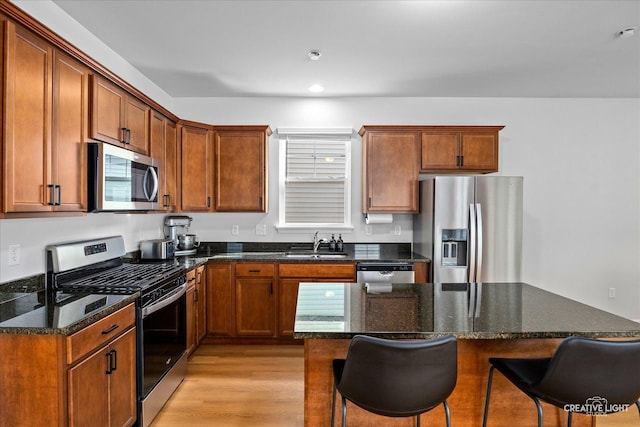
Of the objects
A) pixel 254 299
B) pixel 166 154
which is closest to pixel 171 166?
pixel 166 154

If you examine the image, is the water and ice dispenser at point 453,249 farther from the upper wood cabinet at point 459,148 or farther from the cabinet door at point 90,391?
the cabinet door at point 90,391

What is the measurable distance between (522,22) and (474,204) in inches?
62.2

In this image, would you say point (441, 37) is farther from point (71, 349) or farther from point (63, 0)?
point (71, 349)

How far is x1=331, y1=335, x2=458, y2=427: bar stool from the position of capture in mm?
1352

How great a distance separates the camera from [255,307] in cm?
363

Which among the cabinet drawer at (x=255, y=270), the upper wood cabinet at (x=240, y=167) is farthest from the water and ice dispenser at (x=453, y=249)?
the upper wood cabinet at (x=240, y=167)

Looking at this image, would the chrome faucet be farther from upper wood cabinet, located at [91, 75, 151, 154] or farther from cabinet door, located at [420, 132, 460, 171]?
upper wood cabinet, located at [91, 75, 151, 154]

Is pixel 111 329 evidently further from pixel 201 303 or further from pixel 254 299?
pixel 254 299

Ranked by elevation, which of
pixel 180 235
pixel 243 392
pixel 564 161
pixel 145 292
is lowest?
pixel 243 392

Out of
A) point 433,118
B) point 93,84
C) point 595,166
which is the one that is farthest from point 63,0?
point 595,166

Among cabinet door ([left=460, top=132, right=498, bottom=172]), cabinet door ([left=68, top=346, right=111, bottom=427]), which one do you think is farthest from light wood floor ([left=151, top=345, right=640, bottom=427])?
cabinet door ([left=460, top=132, right=498, bottom=172])

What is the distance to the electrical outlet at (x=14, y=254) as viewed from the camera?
201 cm

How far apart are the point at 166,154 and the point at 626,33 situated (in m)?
3.82

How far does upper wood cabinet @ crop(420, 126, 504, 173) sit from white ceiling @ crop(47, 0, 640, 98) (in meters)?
0.48
